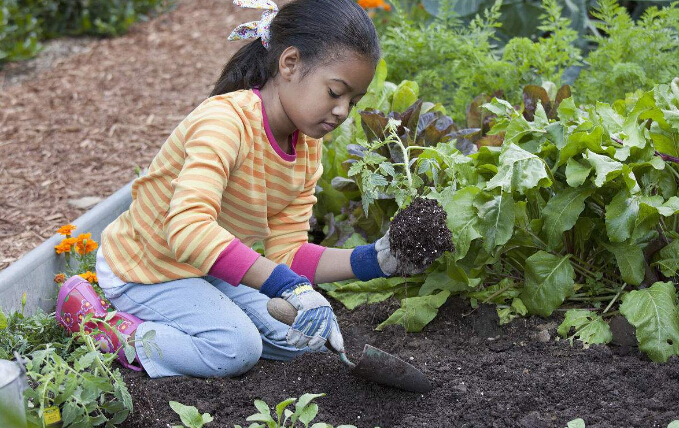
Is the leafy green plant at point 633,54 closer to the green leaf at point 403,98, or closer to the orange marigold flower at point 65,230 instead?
the green leaf at point 403,98

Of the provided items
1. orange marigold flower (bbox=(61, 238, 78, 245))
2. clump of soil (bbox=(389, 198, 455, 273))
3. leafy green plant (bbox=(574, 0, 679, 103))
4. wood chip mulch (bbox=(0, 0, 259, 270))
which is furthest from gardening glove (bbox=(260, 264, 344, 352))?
leafy green plant (bbox=(574, 0, 679, 103))

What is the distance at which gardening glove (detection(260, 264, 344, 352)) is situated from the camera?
232 centimetres

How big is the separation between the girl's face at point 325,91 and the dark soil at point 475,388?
2.59 ft

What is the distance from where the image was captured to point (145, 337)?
7.53ft

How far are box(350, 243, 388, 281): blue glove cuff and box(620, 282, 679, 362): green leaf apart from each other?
2.60 feet

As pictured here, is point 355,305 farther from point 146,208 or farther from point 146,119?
point 146,119

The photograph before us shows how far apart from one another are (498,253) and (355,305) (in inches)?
26.9

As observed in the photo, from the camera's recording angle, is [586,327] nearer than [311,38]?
No

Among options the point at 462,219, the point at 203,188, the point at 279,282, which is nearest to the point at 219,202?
the point at 203,188

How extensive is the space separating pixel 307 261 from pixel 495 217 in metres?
0.70

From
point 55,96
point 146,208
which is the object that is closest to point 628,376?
point 146,208

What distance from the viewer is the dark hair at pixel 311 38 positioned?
2.54 m

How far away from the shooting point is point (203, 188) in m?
2.36

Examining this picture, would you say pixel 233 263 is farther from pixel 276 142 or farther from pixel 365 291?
pixel 365 291
